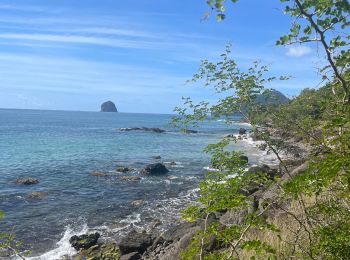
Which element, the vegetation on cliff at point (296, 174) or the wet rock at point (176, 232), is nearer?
the vegetation on cliff at point (296, 174)

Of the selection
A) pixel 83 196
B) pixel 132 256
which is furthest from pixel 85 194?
pixel 132 256

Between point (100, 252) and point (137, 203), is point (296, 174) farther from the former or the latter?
point (137, 203)

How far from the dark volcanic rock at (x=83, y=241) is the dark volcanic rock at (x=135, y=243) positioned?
250 centimetres

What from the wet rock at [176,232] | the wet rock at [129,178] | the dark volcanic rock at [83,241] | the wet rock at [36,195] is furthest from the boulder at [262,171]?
the wet rock at [36,195]

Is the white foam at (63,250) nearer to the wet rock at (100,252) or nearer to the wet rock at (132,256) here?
the wet rock at (100,252)

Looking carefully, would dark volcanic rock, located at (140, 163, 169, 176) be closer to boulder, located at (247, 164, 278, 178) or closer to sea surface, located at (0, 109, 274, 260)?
sea surface, located at (0, 109, 274, 260)

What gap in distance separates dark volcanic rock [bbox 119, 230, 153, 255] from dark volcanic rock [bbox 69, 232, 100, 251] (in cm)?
250

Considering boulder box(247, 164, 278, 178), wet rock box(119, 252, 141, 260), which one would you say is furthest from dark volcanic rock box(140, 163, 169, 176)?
wet rock box(119, 252, 141, 260)

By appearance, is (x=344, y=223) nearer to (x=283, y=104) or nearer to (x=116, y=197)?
(x=283, y=104)

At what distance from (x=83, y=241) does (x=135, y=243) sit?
10.7ft

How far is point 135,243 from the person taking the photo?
16094 millimetres

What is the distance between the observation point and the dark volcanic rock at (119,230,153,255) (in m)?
15.8

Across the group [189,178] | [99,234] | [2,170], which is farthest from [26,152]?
[99,234]

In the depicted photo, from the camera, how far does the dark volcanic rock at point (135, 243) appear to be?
15.8 meters
